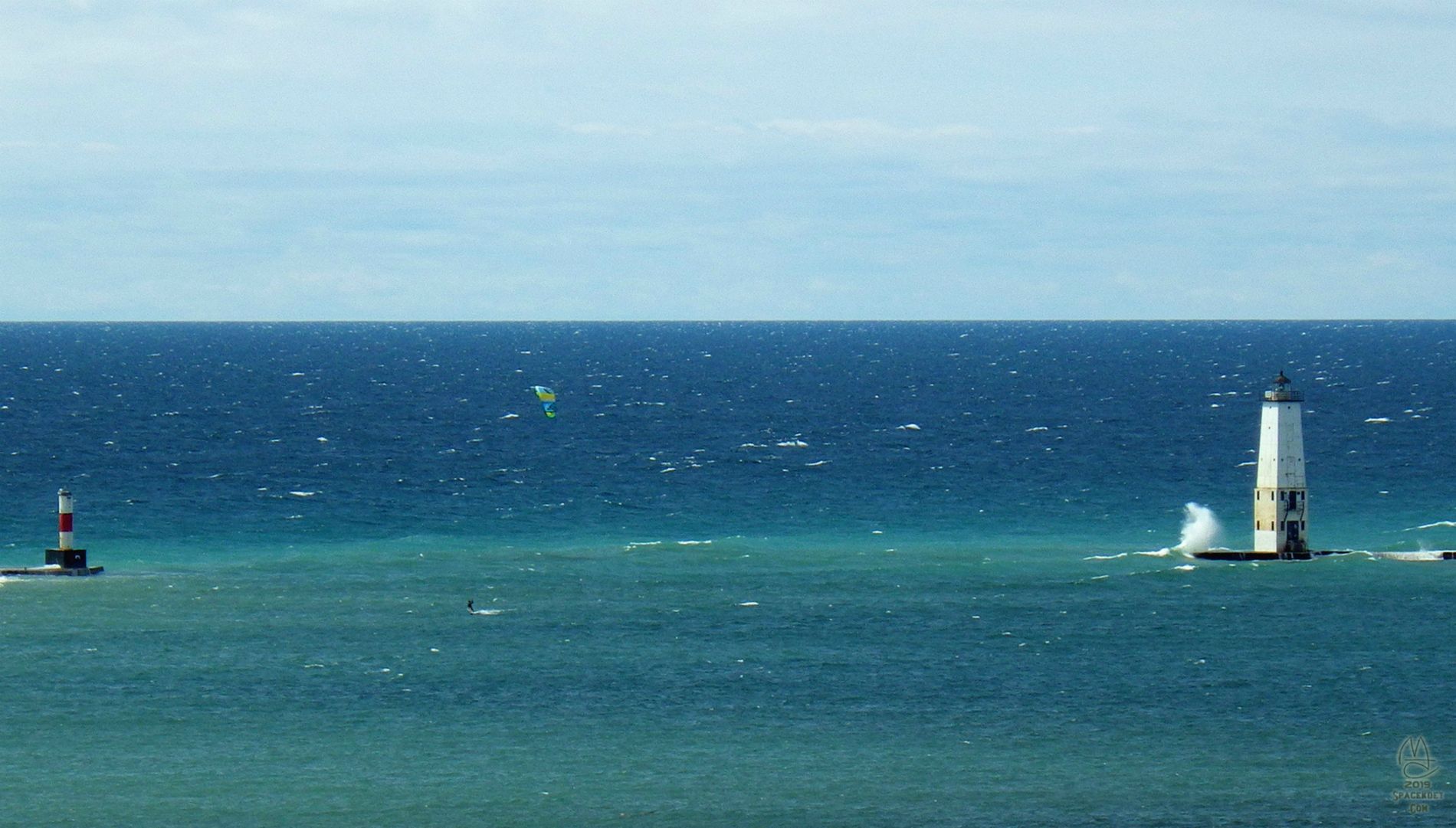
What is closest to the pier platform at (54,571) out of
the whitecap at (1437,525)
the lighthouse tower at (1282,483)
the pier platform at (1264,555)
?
the pier platform at (1264,555)

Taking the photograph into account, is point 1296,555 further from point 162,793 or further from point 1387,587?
point 162,793

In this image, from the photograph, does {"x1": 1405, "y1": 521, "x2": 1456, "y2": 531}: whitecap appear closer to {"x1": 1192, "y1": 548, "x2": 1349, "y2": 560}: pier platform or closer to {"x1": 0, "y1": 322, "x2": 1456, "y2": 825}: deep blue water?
{"x1": 0, "y1": 322, "x2": 1456, "y2": 825}: deep blue water

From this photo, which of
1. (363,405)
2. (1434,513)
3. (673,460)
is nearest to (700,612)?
(1434,513)

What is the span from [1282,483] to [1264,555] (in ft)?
11.1

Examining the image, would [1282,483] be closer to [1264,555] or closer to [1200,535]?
[1264,555]

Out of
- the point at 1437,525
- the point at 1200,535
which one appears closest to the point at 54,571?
the point at 1200,535

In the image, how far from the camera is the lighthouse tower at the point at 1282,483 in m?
87.2

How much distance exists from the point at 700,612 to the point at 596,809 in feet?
94.8

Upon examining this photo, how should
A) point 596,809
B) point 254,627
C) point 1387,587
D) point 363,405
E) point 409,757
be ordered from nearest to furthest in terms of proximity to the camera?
point 596,809 → point 409,757 → point 254,627 → point 1387,587 → point 363,405

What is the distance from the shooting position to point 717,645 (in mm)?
69500

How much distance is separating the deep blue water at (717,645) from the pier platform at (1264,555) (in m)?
1.30

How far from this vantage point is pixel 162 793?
49.3 metres

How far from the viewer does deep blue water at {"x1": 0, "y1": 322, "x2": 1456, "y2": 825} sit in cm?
4975

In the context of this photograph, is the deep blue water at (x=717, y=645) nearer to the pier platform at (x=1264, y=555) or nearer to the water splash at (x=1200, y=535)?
the pier platform at (x=1264, y=555)
